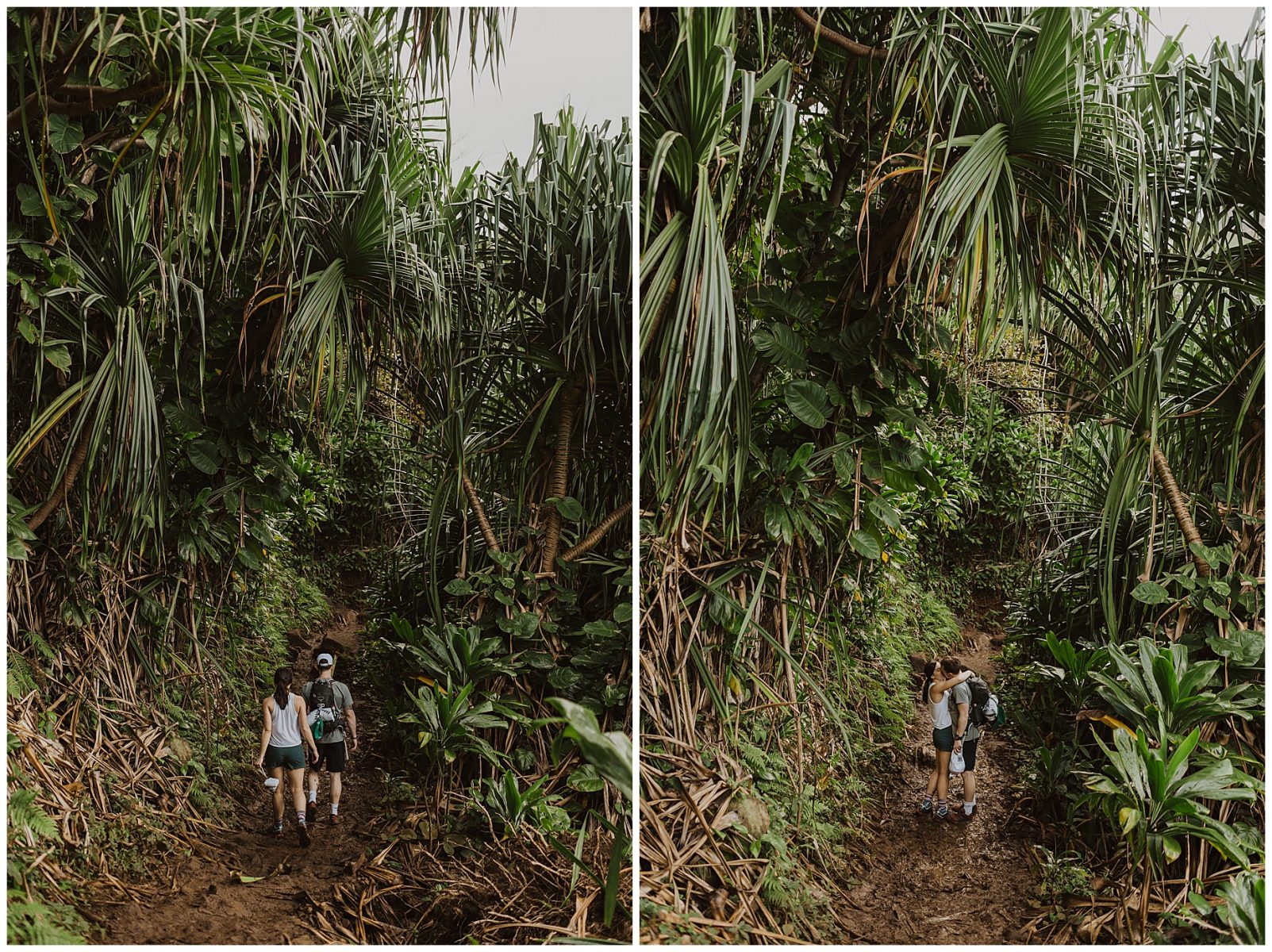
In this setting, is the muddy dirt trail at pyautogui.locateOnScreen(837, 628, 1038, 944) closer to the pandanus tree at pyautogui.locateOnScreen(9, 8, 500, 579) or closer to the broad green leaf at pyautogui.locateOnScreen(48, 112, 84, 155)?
the pandanus tree at pyautogui.locateOnScreen(9, 8, 500, 579)

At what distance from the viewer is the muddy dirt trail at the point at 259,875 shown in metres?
2.29

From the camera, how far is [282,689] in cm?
290

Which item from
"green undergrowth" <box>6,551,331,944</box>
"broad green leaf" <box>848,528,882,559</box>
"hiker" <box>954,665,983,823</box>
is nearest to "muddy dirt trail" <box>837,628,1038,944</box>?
"hiker" <box>954,665,983,823</box>

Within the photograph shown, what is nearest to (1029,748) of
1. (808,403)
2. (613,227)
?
(808,403)

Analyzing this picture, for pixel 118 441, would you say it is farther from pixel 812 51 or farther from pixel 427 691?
pixel 812 51

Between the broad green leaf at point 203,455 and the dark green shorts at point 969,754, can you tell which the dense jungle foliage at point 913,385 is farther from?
the broad green leaf at point 203,455

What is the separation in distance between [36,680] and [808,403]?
2288mm

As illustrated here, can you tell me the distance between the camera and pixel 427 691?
279 cm

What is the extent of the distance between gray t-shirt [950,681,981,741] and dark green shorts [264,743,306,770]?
85.5 inches

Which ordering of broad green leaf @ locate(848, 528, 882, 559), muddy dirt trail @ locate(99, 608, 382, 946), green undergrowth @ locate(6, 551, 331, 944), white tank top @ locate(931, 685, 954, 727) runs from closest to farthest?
green undergrowth @ locate(6, 551, 331, 944)
muddy dirt trail @ locate(99, 608, 382, 946)
broad green leaf @ locate(848, 528, 882, 559)
white tank top @ locate(931, 685, 954, 727)

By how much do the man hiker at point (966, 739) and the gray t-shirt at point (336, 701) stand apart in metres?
2.07

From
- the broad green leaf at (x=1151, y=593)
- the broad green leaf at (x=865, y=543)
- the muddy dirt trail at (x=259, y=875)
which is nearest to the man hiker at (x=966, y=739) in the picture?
the broad green leaf at (x=1151, y=593)

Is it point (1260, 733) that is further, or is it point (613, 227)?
point (613, 227)

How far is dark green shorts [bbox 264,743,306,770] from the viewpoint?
2.86 metres
